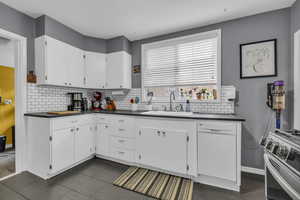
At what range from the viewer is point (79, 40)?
104 inches

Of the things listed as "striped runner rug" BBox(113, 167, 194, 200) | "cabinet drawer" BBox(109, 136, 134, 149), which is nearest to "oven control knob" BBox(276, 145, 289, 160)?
"striped runner rug" BBox(113, 167, 194, 200)

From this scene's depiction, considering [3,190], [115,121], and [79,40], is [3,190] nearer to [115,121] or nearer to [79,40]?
[115,121]

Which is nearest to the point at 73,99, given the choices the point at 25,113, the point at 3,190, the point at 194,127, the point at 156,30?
the point at 25,113

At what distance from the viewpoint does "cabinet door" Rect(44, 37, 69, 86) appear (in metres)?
2.07

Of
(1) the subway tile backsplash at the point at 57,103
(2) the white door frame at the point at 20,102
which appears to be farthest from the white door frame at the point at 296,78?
(2) the white door frame at the point at 20,102

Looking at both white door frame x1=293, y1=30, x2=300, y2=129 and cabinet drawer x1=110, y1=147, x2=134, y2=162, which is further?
cabinet drawer x1=110, y1=147, x2=134, y2=162

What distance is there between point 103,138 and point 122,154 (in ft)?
1.63

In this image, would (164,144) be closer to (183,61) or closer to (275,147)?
(275,147)

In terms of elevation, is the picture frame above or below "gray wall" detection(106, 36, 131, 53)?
below

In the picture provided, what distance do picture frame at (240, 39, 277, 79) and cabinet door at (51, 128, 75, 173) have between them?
9.90ft

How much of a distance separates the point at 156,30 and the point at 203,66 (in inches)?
46.5

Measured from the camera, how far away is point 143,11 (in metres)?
1.96

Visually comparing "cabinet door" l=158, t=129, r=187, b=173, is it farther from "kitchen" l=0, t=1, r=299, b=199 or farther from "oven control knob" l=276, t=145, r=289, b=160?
"oven control knob" l=276, t=145, r=289, b=160

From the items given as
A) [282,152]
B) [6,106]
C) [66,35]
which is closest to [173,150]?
[282,152]
